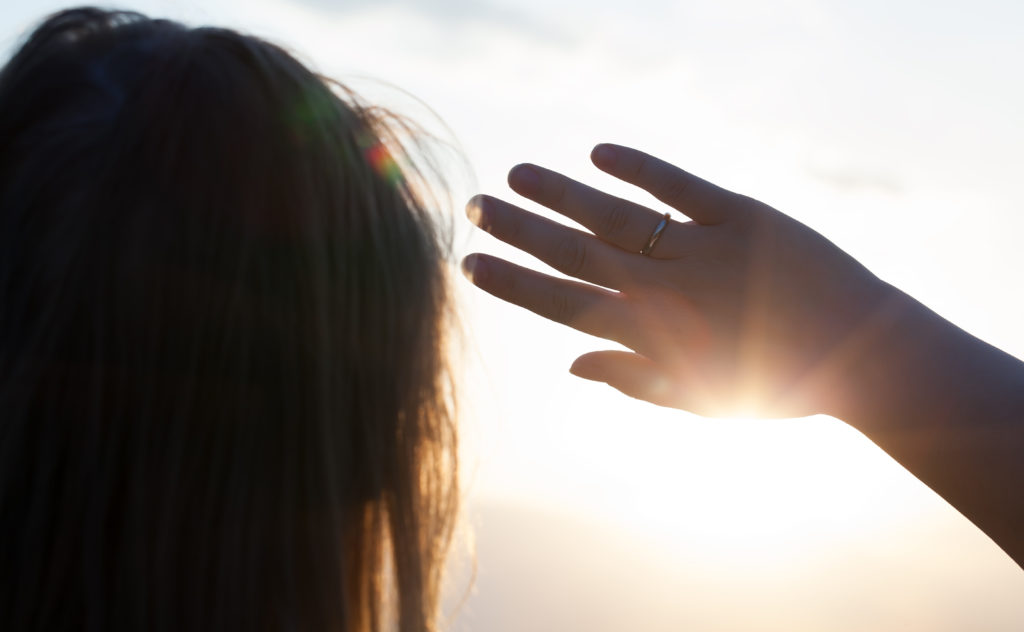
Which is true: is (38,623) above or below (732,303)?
below

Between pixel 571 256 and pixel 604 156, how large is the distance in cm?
Result: 37

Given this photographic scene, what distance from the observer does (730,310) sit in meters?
2.74

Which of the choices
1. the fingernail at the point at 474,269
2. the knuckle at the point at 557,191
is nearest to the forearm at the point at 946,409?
the knuckle at the point at 557,191

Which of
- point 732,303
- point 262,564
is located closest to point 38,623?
point 262,564

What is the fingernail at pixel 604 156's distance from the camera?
2.74m

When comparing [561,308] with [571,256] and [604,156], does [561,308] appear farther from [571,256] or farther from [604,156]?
[604,156]

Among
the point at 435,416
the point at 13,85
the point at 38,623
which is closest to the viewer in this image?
the point at 38,623

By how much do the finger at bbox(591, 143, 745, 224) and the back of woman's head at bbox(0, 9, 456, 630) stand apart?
3.92 ft

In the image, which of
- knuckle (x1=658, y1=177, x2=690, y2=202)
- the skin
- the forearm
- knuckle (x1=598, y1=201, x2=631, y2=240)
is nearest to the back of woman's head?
the skin

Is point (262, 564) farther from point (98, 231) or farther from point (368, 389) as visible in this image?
point (98, 231)

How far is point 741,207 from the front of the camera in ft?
9.09

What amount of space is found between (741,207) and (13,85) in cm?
217

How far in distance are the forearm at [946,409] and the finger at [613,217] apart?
0.74 metres

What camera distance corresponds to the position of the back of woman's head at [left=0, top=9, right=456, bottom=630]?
60.2 inches
